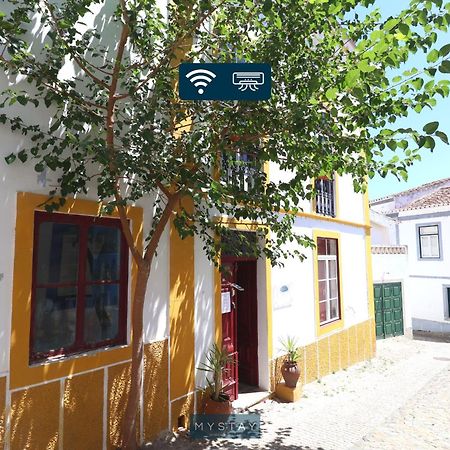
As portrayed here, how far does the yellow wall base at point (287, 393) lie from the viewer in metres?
6.85

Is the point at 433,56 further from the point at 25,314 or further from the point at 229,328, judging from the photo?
the point at 229,328

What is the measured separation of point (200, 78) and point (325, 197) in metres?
5.68

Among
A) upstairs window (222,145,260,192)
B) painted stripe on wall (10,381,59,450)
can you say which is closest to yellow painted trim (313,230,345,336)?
upstairs window (222,145,260,192)

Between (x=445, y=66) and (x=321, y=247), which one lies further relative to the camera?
(x=321, y=247)

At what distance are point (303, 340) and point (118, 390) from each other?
438cm

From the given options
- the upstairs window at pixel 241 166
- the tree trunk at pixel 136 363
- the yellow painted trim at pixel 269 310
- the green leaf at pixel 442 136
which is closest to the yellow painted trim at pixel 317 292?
the yellow painted trim at pixel 269 310

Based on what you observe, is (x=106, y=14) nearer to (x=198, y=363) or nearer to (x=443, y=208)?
(x=198, y=363)

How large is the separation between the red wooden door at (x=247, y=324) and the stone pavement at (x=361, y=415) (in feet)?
2.32

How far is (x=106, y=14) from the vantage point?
4.95 metres

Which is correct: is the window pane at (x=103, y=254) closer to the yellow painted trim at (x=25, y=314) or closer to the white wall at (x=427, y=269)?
the yellow painted trim at (x=25, y=314)

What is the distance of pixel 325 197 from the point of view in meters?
9.57

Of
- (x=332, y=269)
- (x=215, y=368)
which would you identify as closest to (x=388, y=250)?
(x=332, y=269)

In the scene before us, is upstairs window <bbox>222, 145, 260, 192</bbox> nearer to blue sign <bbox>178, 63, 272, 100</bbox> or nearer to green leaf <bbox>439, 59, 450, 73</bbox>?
blue sign <bbox>178, 63, 272, 100</bbox>

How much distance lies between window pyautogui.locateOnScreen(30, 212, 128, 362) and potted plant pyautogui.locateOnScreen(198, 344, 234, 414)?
1.52 m
